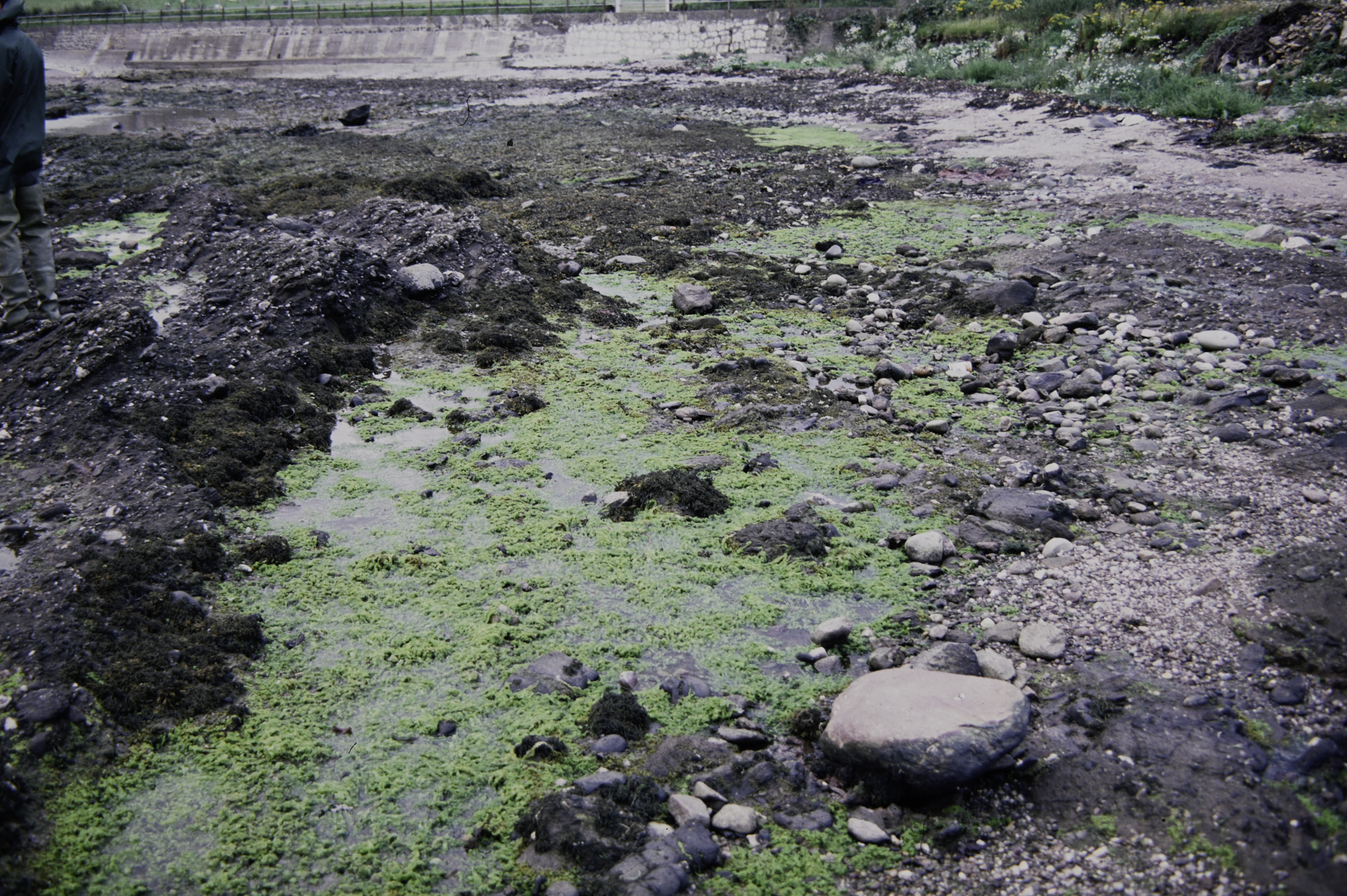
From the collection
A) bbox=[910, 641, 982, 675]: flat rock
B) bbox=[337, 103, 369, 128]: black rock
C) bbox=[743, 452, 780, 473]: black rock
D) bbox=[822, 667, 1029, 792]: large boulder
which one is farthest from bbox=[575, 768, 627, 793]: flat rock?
bbox=[337, 103, 369, 128]: black rock

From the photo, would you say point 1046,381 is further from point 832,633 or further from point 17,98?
point 17,98

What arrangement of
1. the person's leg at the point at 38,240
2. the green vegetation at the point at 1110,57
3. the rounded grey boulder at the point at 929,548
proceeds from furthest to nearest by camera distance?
the green vegetation at the point at 1110,57
the person's leg at the point at 38,240
the rounded grey boulder at the point at 929,548

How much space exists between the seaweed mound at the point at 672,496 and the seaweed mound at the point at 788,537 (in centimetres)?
27

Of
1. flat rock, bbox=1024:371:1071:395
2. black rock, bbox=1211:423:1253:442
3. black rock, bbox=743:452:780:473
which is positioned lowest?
A: black rock, bbox=743:452:780:473

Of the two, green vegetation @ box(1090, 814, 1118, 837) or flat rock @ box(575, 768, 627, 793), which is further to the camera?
flat rock @ box(575, 768, 627, 793)

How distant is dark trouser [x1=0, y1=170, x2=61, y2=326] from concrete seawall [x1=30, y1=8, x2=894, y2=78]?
81.8 feet

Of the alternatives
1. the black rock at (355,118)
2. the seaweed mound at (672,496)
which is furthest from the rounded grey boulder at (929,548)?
the black rock at (355,118)

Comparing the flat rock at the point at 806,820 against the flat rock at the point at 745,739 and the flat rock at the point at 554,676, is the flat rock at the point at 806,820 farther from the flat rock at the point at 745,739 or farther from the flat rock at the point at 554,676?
the flat rock at the point at 554,676

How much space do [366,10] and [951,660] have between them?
120 feet

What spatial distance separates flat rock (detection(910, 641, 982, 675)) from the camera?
3.04 m

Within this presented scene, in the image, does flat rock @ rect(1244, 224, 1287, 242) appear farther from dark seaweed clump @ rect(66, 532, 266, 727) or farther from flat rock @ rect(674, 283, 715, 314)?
dark seaweed clump @ rect(66, 532, 266, 727)

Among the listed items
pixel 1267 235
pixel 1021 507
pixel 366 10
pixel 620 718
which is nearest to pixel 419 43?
pixel 366 10

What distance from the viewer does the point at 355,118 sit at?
17.8 metres

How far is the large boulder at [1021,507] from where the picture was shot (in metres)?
3.98
